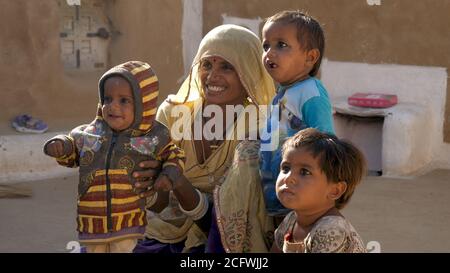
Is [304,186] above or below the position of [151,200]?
above

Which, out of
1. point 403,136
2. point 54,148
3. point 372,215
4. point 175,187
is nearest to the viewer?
point 54,148

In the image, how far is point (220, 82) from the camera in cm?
344

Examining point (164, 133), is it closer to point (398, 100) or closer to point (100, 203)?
point (100, 203)

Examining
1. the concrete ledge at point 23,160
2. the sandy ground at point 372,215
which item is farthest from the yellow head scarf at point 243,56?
the concrete ledge at point 23,160

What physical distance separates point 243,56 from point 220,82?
0.14m

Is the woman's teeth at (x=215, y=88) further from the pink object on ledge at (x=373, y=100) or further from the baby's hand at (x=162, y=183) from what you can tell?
the pink object on ledge at (x=373, y=100)

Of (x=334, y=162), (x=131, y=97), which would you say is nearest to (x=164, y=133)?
(x=131, y=97)

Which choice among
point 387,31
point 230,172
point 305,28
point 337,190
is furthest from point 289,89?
point 387,31

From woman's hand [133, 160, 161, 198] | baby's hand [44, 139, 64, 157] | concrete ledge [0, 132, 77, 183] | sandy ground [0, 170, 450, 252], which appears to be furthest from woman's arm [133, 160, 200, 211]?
concrete ledge [0, 132, 77, 183]

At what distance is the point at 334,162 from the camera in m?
2.79

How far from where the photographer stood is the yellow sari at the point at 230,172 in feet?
10.3

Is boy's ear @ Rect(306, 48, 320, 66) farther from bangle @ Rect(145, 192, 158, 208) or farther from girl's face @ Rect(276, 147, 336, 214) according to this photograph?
bangle @ Rect(145, 192, 158, 208)

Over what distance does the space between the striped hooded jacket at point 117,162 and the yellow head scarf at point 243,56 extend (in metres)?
0.46

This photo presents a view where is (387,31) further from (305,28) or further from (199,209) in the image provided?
(199,209)
